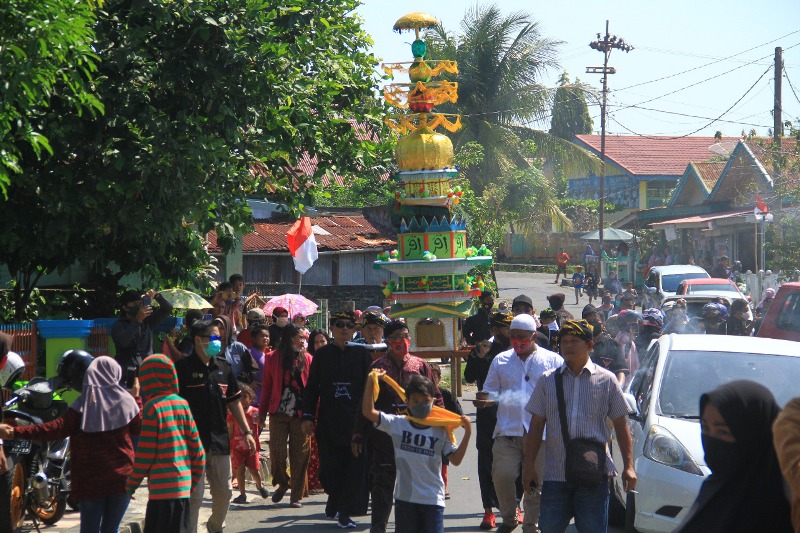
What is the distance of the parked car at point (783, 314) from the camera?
50.3ft

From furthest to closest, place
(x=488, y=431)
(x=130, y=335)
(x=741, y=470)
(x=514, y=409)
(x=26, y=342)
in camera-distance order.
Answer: (x=26, y=342)
(x=130, y=335)
(x=488, y=431)
(x=514, y=409)
(x=741, y=470)

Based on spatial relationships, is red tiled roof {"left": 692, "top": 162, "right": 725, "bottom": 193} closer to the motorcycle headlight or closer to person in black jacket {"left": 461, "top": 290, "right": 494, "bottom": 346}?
person in black jacket {"left": 461, "top": 290, "right": 494, "bottom": 346}

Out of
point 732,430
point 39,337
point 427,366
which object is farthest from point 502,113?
point 732,430

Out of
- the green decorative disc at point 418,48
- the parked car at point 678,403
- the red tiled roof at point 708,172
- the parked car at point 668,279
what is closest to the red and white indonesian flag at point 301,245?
the green decorative disc at point 418,48

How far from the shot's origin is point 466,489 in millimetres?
11203

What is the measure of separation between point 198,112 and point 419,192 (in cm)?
496

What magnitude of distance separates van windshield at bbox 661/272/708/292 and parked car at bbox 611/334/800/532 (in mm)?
20247

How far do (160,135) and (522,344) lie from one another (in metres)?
5.87

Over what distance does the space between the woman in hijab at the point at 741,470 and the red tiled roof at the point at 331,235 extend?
23.7m

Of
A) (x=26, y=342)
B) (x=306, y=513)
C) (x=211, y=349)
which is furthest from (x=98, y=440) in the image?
(x=26, y=342)

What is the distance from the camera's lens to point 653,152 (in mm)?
59219

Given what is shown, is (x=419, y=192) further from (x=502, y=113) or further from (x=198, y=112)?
(x=502, y=113)

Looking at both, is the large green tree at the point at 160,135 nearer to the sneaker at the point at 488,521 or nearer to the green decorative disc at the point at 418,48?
the green decorative disc at the point at 418,48

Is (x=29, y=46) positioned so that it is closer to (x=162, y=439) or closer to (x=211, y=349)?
(x=211, y=349)
